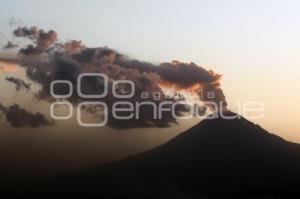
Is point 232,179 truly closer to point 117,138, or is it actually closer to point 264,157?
point 264,157

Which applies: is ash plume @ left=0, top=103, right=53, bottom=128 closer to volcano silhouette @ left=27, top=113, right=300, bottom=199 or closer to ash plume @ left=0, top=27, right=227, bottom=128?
ash plume @ left=0, top=27, right=227, bottom=128

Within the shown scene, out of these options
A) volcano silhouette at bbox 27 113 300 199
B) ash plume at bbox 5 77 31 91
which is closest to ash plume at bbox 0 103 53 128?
ash plume at bbox 5 77 31 91

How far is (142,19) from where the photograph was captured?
5.20 meters

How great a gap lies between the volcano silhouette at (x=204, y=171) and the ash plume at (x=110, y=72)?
10.2 inches

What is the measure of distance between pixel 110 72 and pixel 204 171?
47.9 inches

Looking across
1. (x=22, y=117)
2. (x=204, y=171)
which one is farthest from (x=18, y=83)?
(x=204, y=171)

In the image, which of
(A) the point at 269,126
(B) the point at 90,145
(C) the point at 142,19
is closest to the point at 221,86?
(A) the point at 269,126

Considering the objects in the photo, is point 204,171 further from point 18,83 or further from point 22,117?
point 18,83

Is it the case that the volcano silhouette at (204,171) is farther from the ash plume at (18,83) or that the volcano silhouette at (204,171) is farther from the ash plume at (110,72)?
the ash plume at (18,83)

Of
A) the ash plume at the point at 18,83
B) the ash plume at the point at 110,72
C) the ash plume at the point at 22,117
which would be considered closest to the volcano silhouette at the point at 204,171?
the ash plume at the point at 110,72

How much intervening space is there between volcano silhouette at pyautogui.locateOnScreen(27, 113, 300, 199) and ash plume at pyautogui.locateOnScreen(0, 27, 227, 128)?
26 cm

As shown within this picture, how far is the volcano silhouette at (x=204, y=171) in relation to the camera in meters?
5.05

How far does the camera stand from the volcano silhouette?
5.05m

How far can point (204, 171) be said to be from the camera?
525 cm
